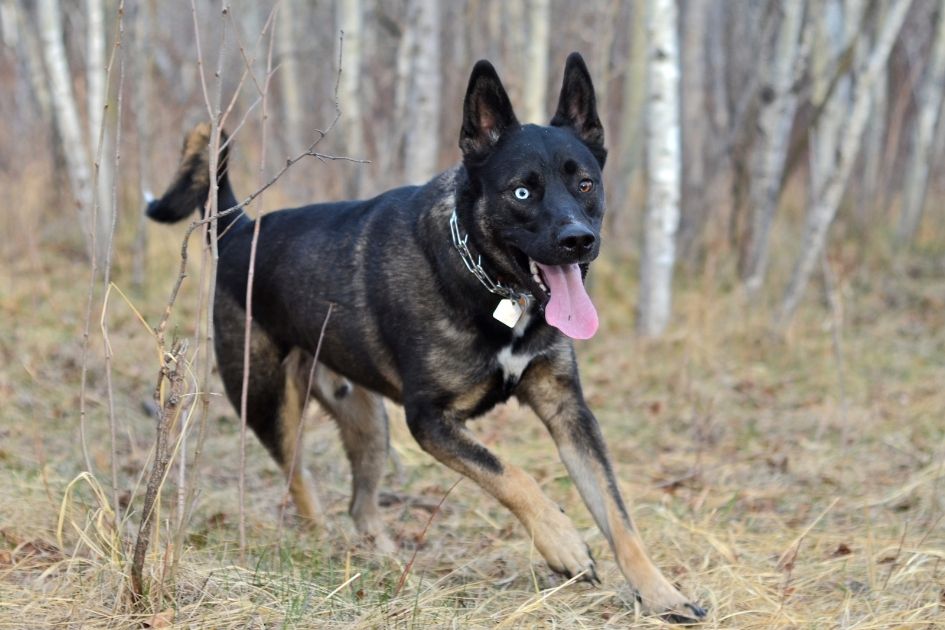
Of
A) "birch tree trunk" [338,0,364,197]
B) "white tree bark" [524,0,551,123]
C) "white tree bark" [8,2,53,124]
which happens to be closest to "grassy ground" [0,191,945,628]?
"white tree bark" [8,2,53,124]

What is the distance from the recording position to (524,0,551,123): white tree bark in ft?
29.1

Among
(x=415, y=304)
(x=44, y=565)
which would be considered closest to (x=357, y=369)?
(x=415, y=304)

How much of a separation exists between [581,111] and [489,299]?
86cm

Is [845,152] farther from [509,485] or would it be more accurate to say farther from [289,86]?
[289,86]

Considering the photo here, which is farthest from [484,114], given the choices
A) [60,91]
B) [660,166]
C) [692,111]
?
[692,111]

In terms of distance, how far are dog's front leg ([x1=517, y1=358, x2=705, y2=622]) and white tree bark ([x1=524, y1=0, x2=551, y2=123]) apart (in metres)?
5.14

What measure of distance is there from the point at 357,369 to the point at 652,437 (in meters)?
2.79

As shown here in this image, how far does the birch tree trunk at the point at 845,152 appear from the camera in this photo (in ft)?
25.5

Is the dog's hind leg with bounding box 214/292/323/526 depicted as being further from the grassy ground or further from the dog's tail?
the dog's tail

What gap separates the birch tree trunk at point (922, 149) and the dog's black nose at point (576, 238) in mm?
8852

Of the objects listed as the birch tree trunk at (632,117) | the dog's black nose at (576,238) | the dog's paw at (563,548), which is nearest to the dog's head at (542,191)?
the dog's black nose at (576,238)

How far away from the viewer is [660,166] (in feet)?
27.3

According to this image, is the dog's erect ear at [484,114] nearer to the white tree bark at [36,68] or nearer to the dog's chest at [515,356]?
the dog's chest at [515,356]

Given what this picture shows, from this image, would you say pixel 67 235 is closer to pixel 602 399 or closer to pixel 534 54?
pixel 534 54
